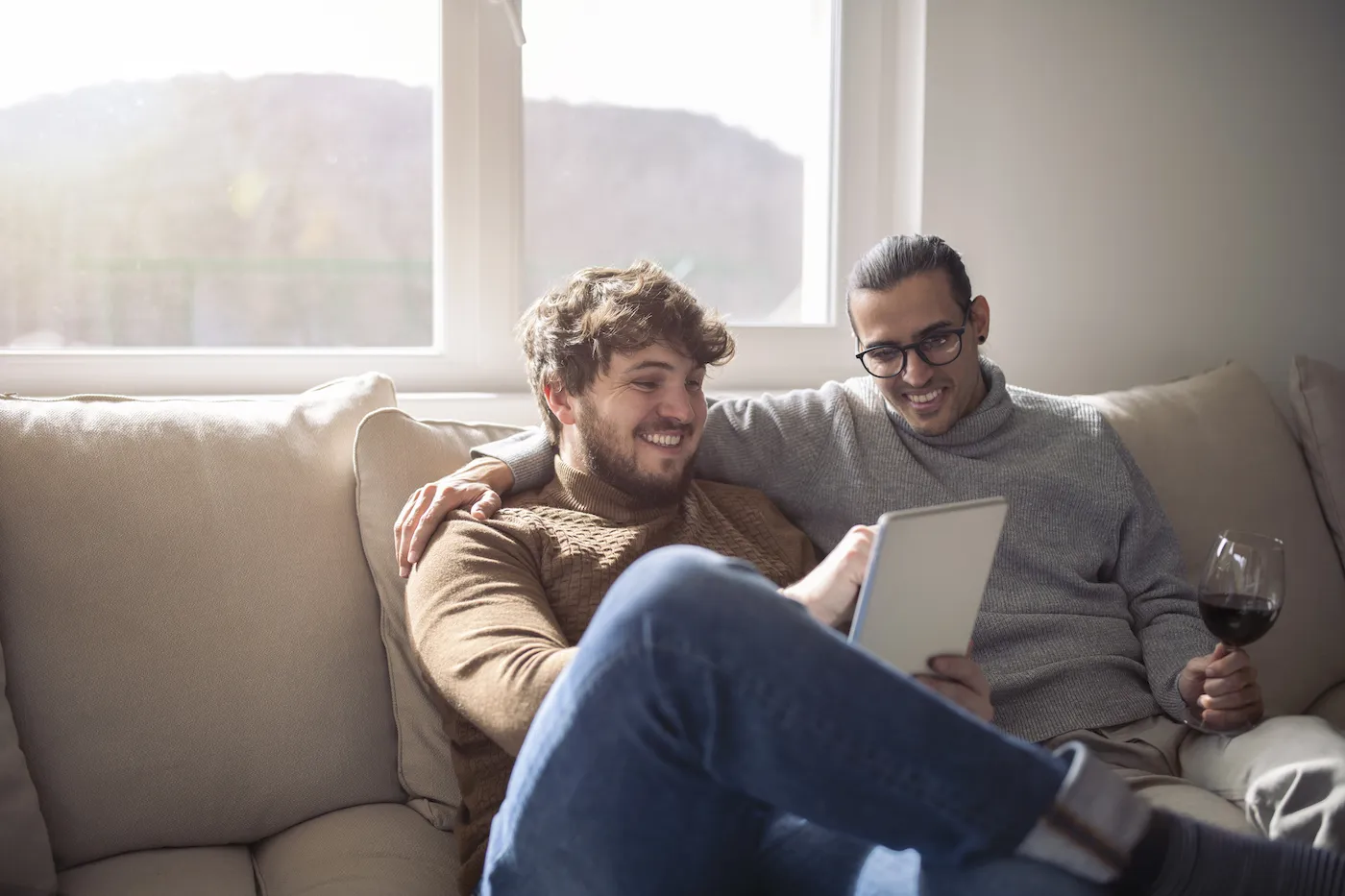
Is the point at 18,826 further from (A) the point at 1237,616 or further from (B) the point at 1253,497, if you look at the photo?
(B) the point at 1253,497

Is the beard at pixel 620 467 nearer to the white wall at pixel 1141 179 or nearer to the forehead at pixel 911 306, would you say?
the forehead at pixel 911 306

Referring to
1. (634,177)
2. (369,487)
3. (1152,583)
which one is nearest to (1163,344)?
(1152,583)

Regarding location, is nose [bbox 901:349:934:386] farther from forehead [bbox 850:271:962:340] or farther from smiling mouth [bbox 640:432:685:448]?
smiling mouth [bbox 640:432:685:448]

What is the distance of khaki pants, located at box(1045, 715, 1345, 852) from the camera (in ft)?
4.58

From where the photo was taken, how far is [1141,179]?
2.51m

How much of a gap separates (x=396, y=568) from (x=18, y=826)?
1.76 ft

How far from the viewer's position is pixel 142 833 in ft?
4.70

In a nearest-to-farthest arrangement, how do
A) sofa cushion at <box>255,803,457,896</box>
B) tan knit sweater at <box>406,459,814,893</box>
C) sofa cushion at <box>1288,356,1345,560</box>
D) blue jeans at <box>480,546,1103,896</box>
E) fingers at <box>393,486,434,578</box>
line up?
blue jeans at <box>480,546,1103,896</box>
tan knit sweater at <box>406,459,814,893</box>
sofa cushion at <box>255,803,457,896</box>
fingers at <box>393,486,434,578</box>
sofa cushion at <box>1288,356,1345,560</box>

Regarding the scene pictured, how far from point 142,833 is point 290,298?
44.3 inches

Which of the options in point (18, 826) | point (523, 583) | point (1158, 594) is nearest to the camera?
point (18, 826)

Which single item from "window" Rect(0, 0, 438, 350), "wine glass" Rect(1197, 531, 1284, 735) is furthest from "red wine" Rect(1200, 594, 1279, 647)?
"window" Rect(0, 0, 438, 350)

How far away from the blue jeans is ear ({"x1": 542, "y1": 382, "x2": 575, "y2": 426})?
0.64 m

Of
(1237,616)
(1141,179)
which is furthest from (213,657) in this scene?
(1141,179)

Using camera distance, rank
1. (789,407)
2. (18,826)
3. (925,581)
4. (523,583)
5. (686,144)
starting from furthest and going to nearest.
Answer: (686,144) < (789,407) < (523,583) < (18,826) < (925,581)
